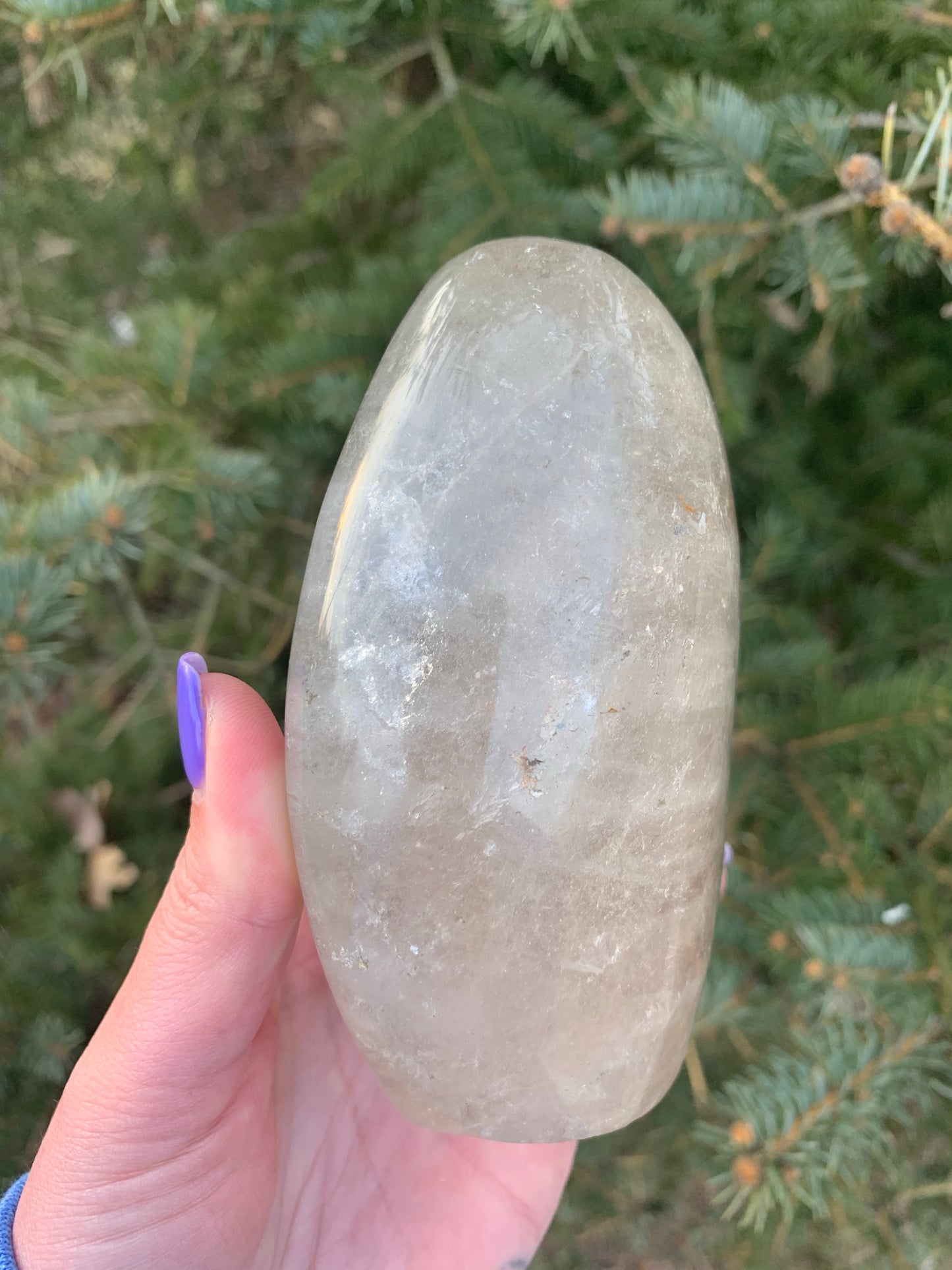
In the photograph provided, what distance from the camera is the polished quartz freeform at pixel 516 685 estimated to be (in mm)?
→ 707

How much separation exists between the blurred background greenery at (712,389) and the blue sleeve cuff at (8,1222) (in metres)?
0.36

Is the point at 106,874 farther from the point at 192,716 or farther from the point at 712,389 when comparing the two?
the point at 712,389

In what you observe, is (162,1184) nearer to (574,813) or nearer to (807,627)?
(574,813)

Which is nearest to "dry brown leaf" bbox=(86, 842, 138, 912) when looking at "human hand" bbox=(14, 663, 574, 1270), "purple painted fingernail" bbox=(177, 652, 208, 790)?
"human hand" bbox=(14, 663, 574, 1270)

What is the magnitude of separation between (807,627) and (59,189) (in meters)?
1.44

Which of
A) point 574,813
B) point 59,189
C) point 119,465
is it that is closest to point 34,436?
point 119,465

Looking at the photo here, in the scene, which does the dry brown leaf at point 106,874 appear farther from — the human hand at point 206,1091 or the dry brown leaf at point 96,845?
the human hand at point 206,1091

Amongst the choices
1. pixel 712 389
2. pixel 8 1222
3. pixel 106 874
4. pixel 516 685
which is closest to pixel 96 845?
pixel 106 874

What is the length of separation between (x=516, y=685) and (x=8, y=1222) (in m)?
0.72

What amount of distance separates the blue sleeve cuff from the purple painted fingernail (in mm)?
444

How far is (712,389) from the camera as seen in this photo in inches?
41.4

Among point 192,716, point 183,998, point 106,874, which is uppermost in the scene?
point 192,716

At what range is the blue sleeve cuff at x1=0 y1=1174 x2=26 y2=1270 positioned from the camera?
2.58 feet

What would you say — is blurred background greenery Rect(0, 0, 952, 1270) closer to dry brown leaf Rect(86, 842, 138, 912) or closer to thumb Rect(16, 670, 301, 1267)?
dry brown leaf Rect(86, 842, 138, 912)
